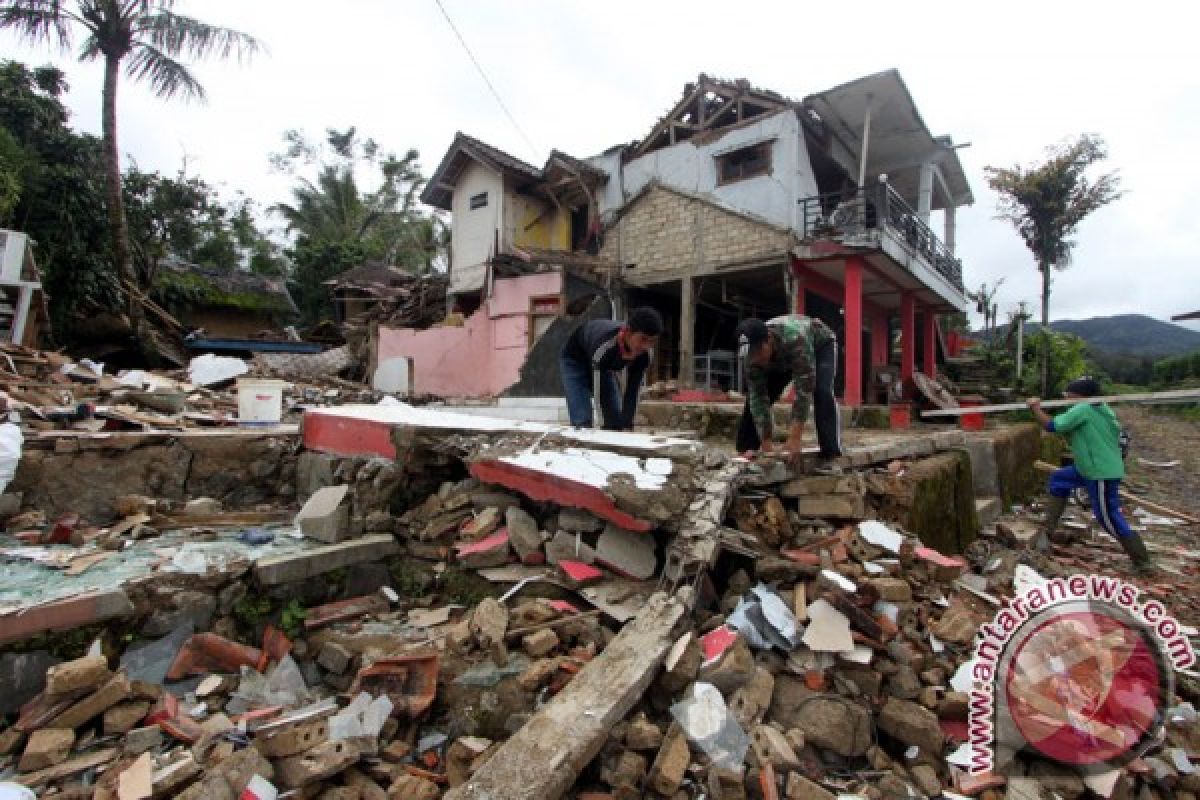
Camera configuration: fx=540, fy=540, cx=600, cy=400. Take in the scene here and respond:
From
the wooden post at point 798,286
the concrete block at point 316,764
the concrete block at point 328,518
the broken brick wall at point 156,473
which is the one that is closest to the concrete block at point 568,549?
the concrete block at point 316,764

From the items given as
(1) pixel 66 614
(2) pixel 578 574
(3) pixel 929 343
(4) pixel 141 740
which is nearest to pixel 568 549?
(2) pixel 578 574

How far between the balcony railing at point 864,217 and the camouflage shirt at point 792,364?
7068mm

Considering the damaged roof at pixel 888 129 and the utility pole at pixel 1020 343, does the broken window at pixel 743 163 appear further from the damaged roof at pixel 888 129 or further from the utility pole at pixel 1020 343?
the utility pole at pixel 1020 343

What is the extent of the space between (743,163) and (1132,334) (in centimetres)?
3675

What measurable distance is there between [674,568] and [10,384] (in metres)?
7.37

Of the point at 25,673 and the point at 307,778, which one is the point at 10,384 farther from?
the point at 307,778

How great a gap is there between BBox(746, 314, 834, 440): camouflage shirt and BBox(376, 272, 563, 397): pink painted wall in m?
8.12

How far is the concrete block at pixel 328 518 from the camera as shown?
3059 mm

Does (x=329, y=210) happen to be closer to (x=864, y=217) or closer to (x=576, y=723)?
(x=864, y=217)

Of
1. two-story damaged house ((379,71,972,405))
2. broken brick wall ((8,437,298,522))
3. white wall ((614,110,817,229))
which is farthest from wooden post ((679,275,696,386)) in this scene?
broken brick wall ((8,437,298,522))

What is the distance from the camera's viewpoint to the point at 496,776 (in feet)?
4.78

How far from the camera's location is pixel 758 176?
35.8 ft

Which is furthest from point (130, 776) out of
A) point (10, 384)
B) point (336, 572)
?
point (10, 384)

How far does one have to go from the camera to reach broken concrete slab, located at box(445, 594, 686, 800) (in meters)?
1.44
